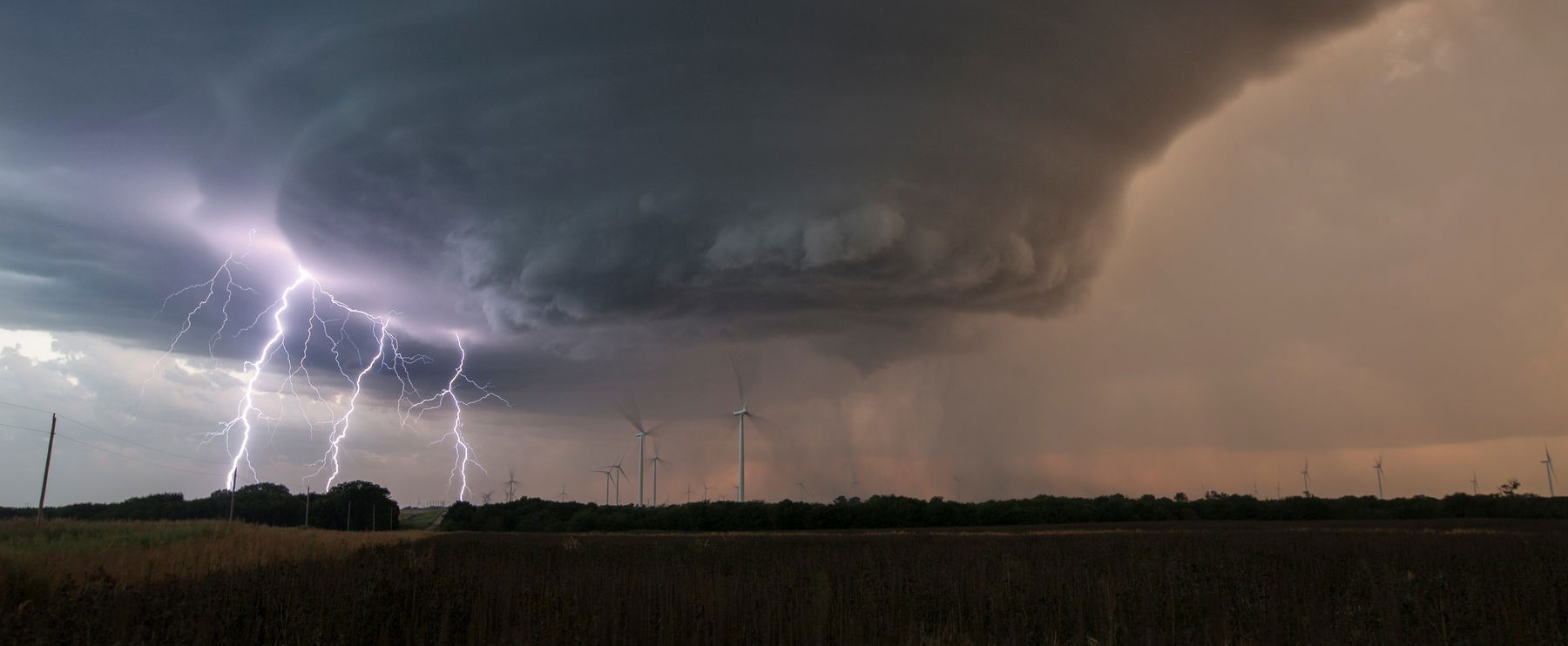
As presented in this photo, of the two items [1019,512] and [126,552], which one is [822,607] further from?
[1019,512]

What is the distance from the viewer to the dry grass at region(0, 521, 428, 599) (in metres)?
13.8

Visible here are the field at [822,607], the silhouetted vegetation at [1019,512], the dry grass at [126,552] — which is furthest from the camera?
the silhouetted vegetation at [1019,512]

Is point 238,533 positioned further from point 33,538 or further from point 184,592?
point 184,592

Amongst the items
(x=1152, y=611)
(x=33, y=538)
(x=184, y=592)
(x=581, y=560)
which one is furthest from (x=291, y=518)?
(x=1152, y=611)

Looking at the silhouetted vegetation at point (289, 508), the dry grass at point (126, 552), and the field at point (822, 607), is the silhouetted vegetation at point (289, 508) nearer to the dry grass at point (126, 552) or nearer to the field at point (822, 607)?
the dry grass at point (126, 552)

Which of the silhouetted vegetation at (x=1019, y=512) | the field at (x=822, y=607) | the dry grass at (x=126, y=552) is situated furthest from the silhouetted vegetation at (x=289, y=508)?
the field at (x=822, y=607)

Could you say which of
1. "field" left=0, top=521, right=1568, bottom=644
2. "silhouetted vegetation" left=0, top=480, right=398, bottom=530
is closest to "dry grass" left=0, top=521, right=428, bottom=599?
"field" left=0, top=521, right=1568, bottom=644

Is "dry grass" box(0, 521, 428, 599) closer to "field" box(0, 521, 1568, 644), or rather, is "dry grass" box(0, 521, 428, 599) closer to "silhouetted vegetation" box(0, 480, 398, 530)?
"field" box(0, 521, 1568, 644)

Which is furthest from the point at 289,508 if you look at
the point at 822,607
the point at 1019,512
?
the point at 822,607

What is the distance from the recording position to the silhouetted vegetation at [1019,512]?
8219 centimetres

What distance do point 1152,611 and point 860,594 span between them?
4243 millimetres

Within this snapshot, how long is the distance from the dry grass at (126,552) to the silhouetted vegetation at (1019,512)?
55164 millimetres

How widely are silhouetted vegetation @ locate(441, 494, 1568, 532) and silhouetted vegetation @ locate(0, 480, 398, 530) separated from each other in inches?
1066

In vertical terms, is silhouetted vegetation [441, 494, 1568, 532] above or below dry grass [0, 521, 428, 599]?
below
